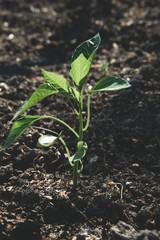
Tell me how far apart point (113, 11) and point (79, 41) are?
2.83 feet

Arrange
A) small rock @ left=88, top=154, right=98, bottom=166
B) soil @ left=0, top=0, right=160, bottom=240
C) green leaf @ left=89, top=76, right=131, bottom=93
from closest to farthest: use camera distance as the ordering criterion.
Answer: green leaf @ left=89, top=76, right=131, bottom=93
soil @ left=0, top=0, right=160, bottom=240
small rock @ left=88, top=154, right=98, bottom=166

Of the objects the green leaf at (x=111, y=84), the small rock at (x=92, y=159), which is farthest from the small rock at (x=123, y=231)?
the green leaf at (x=111, y=84)

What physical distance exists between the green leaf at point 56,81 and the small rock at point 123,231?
0.76 meters

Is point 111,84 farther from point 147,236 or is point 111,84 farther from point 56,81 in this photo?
point 147,236

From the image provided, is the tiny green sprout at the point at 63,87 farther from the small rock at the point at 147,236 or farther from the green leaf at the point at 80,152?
the small rock at the point at 147,236

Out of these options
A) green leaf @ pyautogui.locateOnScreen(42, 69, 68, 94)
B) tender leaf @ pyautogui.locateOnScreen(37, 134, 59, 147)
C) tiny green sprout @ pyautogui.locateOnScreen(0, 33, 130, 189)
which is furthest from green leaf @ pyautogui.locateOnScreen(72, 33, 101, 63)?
tender leaf @ pyautogui.locateOnScreen(37, 134, 59, 147)

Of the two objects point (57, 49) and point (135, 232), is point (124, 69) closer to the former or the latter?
point (57, 49)

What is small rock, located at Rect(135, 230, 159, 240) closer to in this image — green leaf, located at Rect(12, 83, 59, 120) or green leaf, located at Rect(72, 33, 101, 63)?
green leaf, located at Rect(12, 83, 59, 120)

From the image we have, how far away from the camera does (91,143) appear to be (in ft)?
7.54

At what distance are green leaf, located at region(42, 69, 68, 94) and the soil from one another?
630 millimetres

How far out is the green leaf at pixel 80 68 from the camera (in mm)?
1623

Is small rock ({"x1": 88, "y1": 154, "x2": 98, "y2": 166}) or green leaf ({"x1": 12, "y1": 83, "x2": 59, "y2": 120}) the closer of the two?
green leaf ({"x1": 12, "y1": 83, "x2": 59, "y2": 120})

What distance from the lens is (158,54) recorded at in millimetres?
3148

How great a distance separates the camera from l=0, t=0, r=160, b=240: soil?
1.82 m
